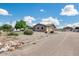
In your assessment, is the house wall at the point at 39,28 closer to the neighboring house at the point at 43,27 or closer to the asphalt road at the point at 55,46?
the neighboring house at the point at 43,27

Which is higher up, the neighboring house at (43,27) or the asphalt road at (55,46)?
the neighboring house at (43,27)

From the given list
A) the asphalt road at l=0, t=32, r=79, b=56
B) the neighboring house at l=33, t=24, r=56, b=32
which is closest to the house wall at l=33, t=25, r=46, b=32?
the neighboring house at l=33, t=24, r=56, b=32

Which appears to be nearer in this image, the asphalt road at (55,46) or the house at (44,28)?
the asphalt road at (55,46)

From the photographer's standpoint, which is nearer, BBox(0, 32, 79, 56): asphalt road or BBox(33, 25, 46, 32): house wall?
BBox(0, 32, 79, 56): asphalt road

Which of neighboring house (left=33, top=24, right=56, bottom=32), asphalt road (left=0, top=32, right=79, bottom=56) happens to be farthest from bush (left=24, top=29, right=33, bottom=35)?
asphalt road (left=0, top=32, right=79, bottom=56)

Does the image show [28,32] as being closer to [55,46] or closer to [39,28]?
[39,28]

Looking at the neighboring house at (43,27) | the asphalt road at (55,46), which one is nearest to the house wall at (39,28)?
the neighboring house at (43,27)

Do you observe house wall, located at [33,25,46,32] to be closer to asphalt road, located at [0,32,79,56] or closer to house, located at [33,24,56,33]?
house, located at [33,24,56,33]

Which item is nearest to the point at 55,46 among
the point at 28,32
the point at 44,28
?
the point at 44,28

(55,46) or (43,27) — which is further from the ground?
(43,27)

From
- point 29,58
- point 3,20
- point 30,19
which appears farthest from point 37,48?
point 3,20

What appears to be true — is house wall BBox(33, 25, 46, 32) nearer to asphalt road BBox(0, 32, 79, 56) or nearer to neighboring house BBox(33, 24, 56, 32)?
neighboring house BBox(33, 24, 56, 32)

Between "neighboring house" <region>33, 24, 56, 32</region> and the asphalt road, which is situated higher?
"neighboring house" <region>33, 24, 56, 32</region>

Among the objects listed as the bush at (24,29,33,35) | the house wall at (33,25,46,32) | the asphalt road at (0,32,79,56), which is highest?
the house wall at (33,25,46,32)
